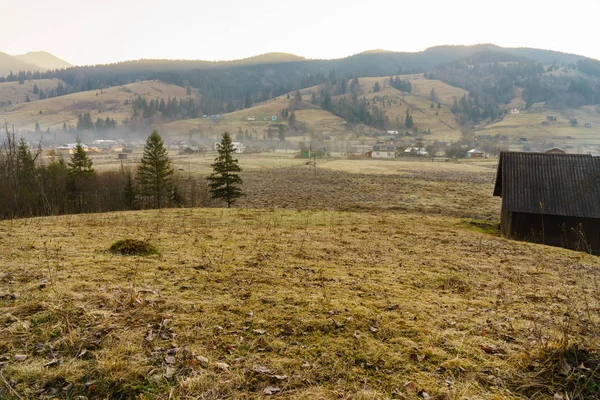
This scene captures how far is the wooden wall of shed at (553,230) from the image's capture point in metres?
20.2

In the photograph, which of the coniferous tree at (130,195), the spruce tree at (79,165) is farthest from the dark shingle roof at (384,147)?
the spruce tree at (79,165)

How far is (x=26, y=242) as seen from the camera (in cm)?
1066

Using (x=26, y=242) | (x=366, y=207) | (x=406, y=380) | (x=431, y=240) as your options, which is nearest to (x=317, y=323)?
(x=406, y=380)

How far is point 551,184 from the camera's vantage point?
20984 mm

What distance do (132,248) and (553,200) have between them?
22379 mm

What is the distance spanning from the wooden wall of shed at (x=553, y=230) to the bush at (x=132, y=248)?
67.0 feet

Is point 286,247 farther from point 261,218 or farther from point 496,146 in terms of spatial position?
point 496,146

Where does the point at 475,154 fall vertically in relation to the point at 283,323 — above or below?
above

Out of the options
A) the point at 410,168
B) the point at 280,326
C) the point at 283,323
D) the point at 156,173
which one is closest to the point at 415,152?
the point at 410,168

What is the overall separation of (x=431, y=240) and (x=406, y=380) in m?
12.6

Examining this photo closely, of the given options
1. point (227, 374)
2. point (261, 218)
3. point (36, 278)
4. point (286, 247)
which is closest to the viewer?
point (227, 374)

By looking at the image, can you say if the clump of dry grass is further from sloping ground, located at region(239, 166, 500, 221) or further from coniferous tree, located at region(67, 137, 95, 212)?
coniferous tree, located at region(67, 137, 95, 212)

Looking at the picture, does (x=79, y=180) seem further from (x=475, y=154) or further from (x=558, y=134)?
(x=558, y=134)

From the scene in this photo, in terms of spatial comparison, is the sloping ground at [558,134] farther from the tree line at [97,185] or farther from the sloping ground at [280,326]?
the sloping ground at [280,326]
